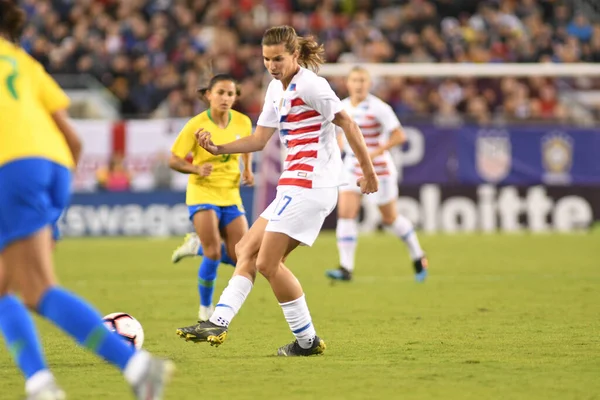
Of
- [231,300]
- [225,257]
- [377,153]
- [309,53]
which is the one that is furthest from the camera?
[377,153]

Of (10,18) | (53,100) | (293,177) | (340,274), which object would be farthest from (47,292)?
(340,274)

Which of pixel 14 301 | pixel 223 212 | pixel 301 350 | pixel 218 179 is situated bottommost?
pixel 301 350

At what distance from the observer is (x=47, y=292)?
5148mm

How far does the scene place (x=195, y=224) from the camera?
9.58 m

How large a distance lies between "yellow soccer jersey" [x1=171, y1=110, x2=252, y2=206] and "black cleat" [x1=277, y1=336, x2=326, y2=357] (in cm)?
236

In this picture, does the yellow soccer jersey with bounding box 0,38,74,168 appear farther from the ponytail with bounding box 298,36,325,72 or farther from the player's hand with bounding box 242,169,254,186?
the player's hand with bounding box 242,169,254,186

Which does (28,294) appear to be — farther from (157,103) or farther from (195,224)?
(157,103)

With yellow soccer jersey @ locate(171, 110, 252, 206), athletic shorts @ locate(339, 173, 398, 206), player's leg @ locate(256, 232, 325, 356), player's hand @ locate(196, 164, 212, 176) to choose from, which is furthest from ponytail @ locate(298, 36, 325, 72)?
athletic shorts @ locate(339, 173, 398, 206)

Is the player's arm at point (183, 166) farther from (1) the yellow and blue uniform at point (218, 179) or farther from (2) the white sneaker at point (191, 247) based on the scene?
(2) the white sneaker at point (191, 247)

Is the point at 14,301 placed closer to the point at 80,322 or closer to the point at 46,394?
the point at 80,322

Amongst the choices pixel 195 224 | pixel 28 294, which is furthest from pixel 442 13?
pixel 28 294

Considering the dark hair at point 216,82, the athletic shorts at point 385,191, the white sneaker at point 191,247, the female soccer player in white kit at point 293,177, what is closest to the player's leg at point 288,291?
the female soccer player in white kit at point 293,177

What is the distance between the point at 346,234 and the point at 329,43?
12.4 meters

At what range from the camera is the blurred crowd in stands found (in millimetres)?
22781
